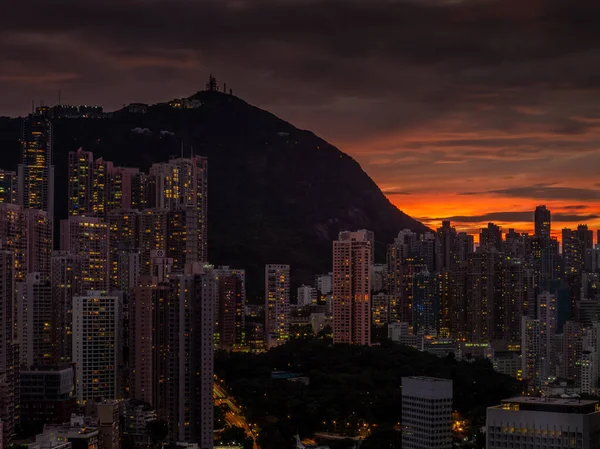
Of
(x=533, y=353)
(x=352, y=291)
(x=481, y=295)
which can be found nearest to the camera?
(x=533, y=353)

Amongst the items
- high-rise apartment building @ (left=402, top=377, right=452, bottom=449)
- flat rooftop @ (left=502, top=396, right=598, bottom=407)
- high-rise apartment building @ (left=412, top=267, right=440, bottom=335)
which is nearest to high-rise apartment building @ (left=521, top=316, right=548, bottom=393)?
high-rise apartment building @ (left=412, top=267, right=440, bottom=335)

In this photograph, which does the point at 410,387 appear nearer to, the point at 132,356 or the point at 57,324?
the point at 132,356

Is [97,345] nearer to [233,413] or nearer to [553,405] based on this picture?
[233,413]

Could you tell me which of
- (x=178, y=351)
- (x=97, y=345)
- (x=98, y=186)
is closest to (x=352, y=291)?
(x=97, y=345)

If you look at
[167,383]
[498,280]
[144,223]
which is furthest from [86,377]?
[498,280]

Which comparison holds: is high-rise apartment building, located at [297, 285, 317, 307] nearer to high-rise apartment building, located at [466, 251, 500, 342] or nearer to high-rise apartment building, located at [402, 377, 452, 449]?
high-rise apartment building, located at [466, 251, 500, 342]

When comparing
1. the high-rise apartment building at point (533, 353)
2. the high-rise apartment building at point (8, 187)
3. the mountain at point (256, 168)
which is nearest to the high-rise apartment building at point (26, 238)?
the high-rise apartment building at point (8, 187)

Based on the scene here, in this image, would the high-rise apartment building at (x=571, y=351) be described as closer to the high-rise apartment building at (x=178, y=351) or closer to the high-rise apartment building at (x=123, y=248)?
the high-rise apartment building at (x=178, y=351)
